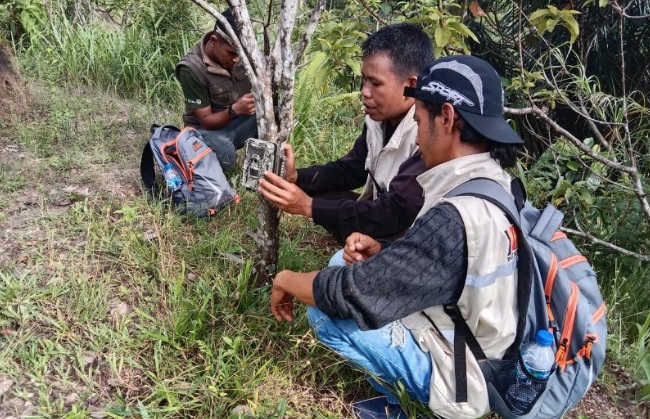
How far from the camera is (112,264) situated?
2732mm

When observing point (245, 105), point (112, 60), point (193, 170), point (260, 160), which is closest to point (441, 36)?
point (260, 160)

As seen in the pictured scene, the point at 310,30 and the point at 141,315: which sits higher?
the point at 310,30

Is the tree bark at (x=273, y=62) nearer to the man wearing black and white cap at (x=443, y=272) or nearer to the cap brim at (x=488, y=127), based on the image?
the man wearing black and white cap at (x=443, y=272)

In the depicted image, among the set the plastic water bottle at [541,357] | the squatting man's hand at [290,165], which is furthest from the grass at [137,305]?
the plastic water bottle at [541,357]

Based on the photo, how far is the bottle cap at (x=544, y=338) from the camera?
5.65 feet

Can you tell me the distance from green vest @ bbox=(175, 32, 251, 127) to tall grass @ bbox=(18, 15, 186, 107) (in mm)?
1267

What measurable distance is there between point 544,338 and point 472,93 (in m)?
0.82

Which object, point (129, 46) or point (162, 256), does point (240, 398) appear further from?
point (129, 46)

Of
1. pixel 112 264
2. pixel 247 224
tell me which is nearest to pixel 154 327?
pixel 112 264

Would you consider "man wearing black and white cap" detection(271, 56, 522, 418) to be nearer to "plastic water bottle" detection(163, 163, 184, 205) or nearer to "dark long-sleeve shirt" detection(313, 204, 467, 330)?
"dark long-sleeve shirt" detection(313, 204, 467, 330)

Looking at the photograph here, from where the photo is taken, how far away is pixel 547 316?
175 centimetres

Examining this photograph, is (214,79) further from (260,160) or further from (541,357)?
(541,357)

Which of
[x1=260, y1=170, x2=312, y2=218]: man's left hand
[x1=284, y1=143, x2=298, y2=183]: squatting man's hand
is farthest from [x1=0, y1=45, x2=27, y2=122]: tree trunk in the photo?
[x1=260, y1=170, x2=312, y2=218]: man's left hand

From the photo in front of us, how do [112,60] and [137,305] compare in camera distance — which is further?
[112,60]
